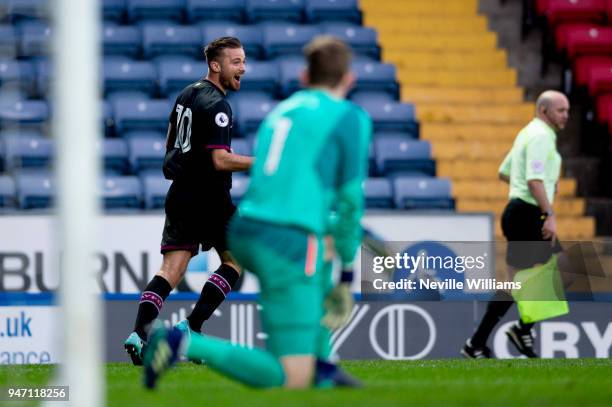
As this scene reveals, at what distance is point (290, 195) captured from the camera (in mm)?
5836

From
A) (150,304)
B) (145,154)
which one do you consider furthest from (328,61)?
(145,154)

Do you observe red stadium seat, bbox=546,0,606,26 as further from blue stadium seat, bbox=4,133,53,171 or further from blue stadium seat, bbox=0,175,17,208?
blue stadium seat, bbox=0,175,17,208

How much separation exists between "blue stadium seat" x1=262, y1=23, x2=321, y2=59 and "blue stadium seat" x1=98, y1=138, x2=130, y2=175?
2.59m

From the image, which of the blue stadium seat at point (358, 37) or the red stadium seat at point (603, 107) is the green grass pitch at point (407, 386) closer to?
the red stadium seat at point (603, 107)

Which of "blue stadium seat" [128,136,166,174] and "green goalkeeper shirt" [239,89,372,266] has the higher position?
"green goalkeeper shirt" [239,89,372,266]

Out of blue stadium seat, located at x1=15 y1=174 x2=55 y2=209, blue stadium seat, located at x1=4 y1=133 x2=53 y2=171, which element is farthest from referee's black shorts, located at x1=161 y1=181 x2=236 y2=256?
blue stadium seat, located at x1=15 y1=174 x2=55 y2=209

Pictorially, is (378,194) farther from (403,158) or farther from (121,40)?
(121,40)

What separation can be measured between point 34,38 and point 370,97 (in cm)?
634

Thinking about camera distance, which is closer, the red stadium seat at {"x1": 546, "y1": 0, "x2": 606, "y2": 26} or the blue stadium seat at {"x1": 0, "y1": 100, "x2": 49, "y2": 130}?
the blue stadium seat at {"x1": 0, "y1": 100, "x2": 49, "y2": 130}

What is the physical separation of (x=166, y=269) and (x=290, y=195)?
3121 mm

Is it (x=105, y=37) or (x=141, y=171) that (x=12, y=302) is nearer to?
(x=141, y=171)

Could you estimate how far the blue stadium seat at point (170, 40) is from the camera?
15.8 metres

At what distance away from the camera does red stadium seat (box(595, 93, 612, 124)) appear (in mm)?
14914

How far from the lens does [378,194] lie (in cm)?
1398
